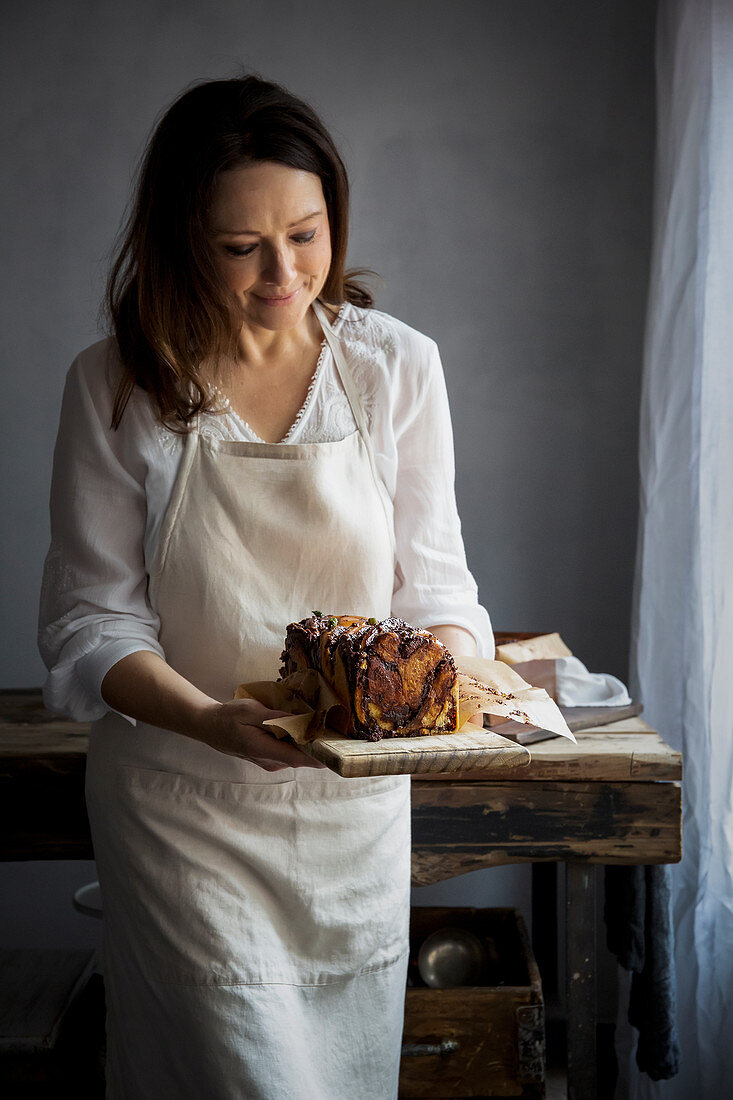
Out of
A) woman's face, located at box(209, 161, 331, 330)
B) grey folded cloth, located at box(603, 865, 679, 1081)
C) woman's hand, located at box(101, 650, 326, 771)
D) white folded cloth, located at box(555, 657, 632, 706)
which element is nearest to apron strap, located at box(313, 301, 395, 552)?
woman's face, located at box(209, 161, 331, 330)

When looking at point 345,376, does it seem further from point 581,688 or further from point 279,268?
point 581,688

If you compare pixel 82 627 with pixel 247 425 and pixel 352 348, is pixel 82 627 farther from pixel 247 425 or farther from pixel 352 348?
pixel 352 348

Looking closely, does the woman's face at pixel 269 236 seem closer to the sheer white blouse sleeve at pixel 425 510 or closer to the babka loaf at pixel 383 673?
the sheer white blouse sleeve at pixel 425 510

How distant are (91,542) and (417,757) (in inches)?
21.6

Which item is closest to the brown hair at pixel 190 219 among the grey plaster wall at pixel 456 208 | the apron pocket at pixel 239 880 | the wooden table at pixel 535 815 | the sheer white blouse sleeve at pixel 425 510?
the sheer white blouse sleeve at pixel 425 510

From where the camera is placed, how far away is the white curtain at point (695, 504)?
6.69ft

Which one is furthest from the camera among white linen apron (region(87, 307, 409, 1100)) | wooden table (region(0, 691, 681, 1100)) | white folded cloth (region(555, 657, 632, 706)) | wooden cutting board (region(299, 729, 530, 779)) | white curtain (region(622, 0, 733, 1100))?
white folded cloth (region(555, 657, 632, 706))

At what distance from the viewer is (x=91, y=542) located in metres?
1.34

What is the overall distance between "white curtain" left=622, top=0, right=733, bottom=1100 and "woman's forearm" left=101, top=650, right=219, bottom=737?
4.02 feet

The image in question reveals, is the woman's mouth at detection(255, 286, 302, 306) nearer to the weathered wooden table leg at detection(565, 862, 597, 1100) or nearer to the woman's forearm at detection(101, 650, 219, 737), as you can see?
the woman's forearm at detection(101, 650, 219, 737)

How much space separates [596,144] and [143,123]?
1.14 meters

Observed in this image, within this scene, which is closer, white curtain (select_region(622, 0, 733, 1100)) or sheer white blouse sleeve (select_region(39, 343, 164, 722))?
sheer white blouse sleeve (select_region(39, 343, 164, 722))

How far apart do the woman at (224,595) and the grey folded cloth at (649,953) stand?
684 millimetres

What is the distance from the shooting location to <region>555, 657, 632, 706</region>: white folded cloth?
2148 mm
